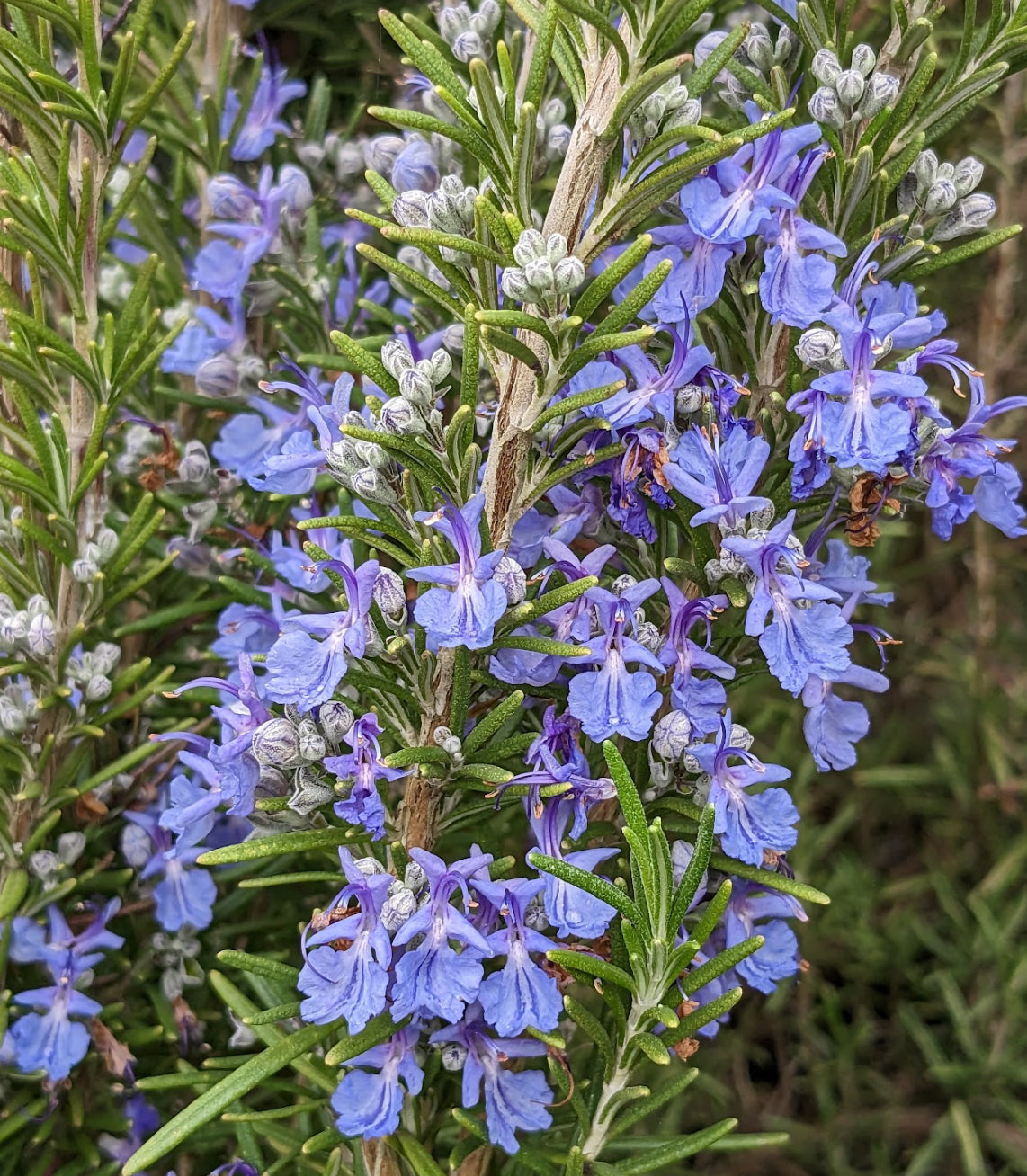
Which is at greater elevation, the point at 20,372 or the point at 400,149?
the point at 400,149

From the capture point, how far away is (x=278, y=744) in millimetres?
1010

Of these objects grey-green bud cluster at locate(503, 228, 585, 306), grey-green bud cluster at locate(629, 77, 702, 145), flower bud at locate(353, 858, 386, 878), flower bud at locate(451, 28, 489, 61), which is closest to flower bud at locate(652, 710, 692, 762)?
flower bud at locate(353, 858, 386, 878)

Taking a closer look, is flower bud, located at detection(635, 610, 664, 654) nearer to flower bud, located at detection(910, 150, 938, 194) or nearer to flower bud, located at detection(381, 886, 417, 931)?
flower bud, located at detection(381, 886, 417, 931)

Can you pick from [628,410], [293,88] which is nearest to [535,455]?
[628,410]

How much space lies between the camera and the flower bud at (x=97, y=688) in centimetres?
132

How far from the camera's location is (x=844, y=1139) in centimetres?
212

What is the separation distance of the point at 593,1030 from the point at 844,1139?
1.35 m

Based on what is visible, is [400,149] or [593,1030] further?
[400,149]

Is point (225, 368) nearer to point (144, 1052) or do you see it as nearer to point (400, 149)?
point (400, 149)

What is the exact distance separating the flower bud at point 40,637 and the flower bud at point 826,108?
0.99m

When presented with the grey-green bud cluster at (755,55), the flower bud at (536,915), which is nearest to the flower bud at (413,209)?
the grey-green bud cluster at (755,55)

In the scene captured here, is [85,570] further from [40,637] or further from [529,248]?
[529,248]

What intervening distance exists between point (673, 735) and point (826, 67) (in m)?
0.67

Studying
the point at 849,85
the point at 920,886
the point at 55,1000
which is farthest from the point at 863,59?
the point at 920,886
